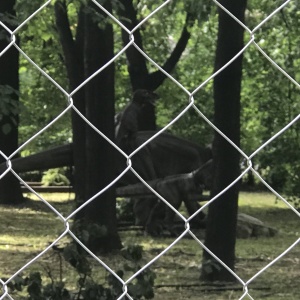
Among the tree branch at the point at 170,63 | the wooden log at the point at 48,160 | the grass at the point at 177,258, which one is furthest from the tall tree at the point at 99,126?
the tree branch at the point at 170,63

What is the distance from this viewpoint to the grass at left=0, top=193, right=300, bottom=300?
22.2 ft

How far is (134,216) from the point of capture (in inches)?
462

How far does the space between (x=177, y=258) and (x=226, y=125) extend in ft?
8.43

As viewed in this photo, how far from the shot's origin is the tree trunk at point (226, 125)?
6121mm

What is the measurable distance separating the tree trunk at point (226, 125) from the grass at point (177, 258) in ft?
1.36

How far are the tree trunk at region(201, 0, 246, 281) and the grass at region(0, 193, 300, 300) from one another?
0.41 m

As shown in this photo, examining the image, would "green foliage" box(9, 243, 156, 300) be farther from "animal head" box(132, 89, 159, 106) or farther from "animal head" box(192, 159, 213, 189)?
"animal head" box(132, 89, 159, 106)

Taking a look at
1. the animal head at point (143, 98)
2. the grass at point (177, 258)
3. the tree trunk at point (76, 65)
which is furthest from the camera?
the animal head at point (143, 98)

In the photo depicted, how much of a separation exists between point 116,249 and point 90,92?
1515mm

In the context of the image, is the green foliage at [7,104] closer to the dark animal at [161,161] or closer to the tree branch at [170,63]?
the dark animal at [161,161]

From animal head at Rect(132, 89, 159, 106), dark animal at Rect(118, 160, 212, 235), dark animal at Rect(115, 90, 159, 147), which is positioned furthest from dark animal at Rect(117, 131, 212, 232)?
animal head at Rect(132, 89, 159, 106)

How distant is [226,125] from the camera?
6.24 m

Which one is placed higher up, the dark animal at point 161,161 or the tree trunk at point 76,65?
the tree trunk at point 76,65

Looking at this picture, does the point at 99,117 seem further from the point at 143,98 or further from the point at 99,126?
the point at 143,98
